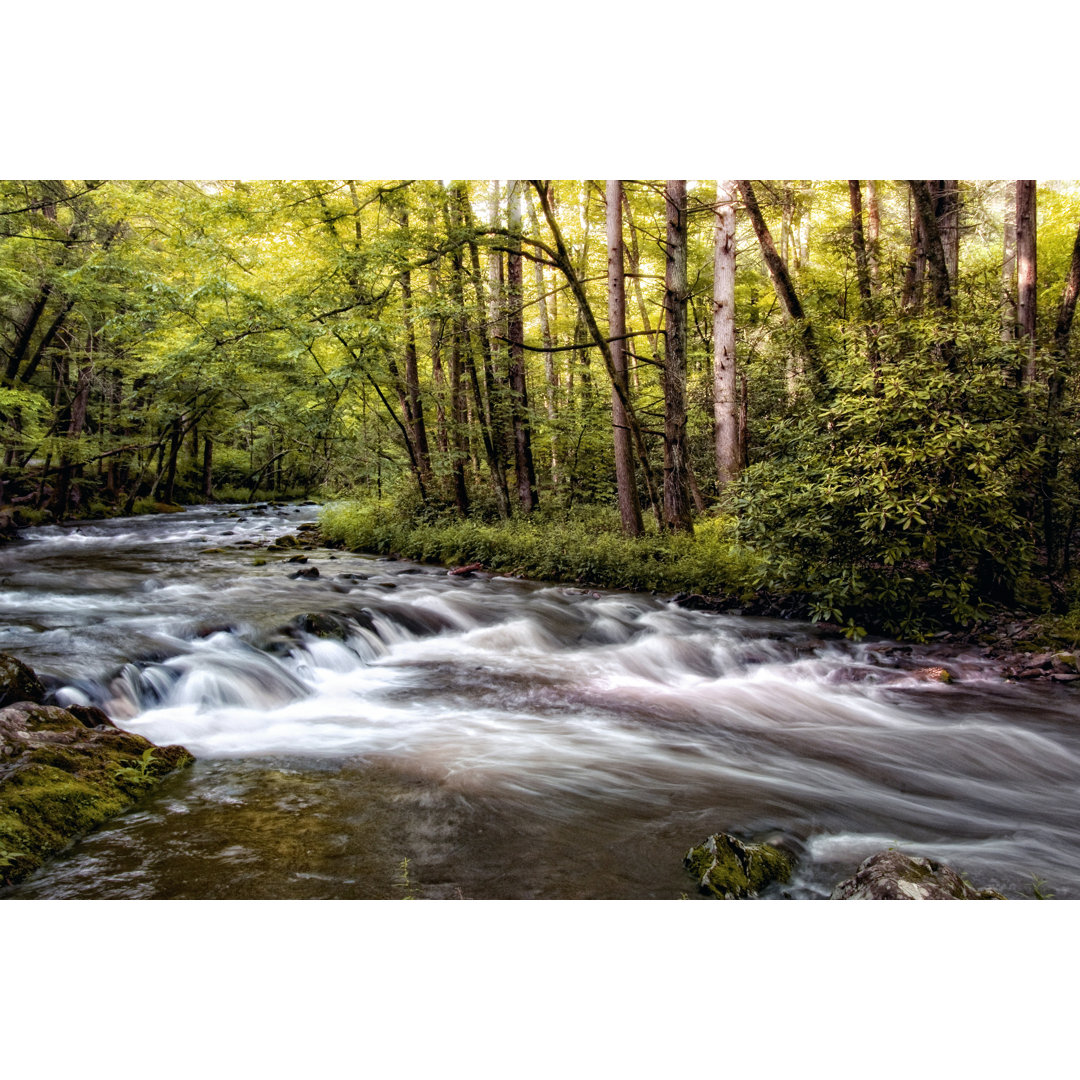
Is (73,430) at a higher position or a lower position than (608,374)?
lower

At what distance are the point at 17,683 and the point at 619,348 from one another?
7.17 metres

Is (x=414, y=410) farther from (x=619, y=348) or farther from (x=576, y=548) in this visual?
(x=576, y=548)

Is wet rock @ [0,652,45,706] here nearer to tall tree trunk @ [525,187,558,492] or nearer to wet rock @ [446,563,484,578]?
wet rock @ [446,563,484,578]

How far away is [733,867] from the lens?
273cm

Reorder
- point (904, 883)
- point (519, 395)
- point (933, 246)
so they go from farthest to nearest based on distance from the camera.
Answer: point (519, 395) < point (933, 246) < point (904, 883)

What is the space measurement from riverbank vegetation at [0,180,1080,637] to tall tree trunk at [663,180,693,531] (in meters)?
0.03

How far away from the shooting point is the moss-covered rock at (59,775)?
2.76 meters

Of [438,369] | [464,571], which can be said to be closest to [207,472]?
[438,369]

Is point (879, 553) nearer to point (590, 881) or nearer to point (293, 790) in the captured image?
point (590, 881)

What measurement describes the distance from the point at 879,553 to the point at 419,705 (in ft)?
13.7

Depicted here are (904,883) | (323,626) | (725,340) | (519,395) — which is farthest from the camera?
(519,395)

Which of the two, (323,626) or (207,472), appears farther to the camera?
(207,472)

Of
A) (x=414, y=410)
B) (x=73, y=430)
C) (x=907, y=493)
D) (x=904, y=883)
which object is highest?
(x=73, y=430)

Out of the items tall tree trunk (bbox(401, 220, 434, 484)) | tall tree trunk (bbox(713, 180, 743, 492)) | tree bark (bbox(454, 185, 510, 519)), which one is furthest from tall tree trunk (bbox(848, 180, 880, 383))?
tall tree trunk (bbox(401, 220, 434, 484))
